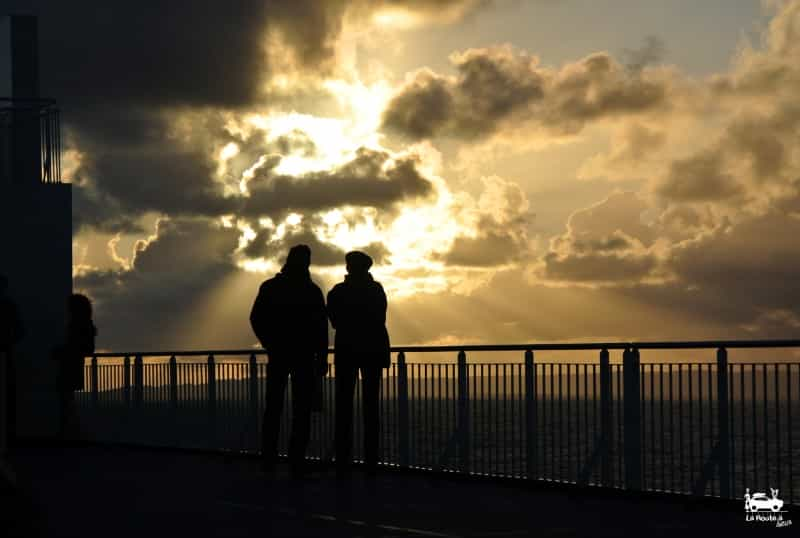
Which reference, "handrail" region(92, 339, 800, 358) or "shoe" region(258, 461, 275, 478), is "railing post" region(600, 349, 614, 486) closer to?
"handrail" region(92, 339, 800, 358)

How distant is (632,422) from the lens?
40.5ft

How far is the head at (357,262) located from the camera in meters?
13.9

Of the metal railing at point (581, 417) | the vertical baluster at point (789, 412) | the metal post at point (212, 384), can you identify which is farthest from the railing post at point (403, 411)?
the vertical baluster at point (789, 412)

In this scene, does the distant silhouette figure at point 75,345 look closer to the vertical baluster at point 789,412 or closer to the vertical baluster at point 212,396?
the vertical baluster at point 212,396

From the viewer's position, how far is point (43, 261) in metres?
22.1

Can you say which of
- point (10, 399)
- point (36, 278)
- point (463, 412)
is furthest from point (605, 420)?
point (36, 278)

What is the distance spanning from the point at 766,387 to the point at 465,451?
391 centimetres

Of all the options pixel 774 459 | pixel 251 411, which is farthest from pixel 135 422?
pixel 774 459

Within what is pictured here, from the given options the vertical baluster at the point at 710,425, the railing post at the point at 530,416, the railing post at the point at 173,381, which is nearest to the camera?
the vertical baluster at the point at 710,425

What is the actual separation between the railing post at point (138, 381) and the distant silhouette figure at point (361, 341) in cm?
594

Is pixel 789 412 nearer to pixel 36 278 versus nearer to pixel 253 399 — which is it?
pixel 253 399

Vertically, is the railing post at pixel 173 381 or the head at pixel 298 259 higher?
the head at pixel 298 259

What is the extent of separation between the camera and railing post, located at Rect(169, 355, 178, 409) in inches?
741

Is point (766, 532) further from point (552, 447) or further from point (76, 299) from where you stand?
point (76, 299)
